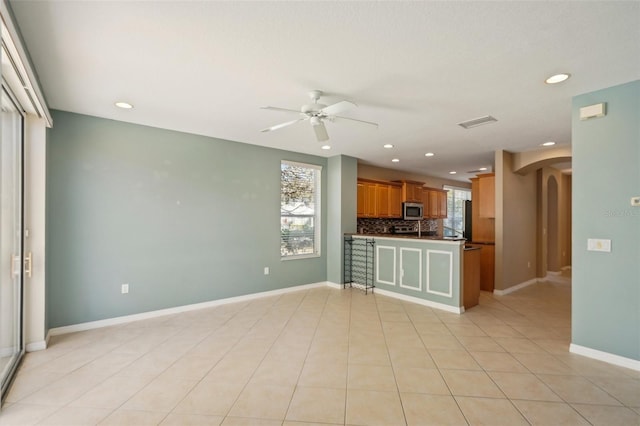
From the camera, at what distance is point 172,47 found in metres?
2.16

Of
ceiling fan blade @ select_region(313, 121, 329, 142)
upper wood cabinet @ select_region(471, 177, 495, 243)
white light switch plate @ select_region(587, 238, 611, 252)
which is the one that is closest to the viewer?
white light switch plate @ select_region(587, 238, 611, 252)

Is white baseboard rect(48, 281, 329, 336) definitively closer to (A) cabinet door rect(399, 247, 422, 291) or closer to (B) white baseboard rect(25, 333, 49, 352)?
(B) white baseboard rect(25, 333, 49, 352)

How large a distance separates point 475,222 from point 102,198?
634 cm

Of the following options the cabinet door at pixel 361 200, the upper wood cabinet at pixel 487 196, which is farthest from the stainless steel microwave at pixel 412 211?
the upper wood cabinet at pixel 487 196

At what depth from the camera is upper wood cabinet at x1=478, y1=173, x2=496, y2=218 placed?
227 inches

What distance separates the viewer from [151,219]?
405 cm

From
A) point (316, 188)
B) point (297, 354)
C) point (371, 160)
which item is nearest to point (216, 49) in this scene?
point (297, 354)

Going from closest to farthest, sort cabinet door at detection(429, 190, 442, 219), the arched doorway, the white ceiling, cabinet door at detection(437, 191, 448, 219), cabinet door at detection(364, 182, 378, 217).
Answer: the white ceiling → cabinet door at detection(364, 182, 378, 217) → the arched doorway → cabinet door at detection(429, 190, 442, 219) → cabinet door at detection(437, 191, 448, 219)

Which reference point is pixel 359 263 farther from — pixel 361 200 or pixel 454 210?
pixel 454 210

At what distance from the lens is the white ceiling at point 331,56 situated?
1.79 metres

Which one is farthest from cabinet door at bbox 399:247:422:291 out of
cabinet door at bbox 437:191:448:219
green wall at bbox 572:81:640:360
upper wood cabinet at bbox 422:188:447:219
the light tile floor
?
cabinet door at bbox 437:191:448:219

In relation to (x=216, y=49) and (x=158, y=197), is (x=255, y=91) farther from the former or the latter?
(x=158, y=197)

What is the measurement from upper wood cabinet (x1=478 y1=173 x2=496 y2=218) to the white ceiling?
2.12 metres

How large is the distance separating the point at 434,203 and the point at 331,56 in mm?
7016
